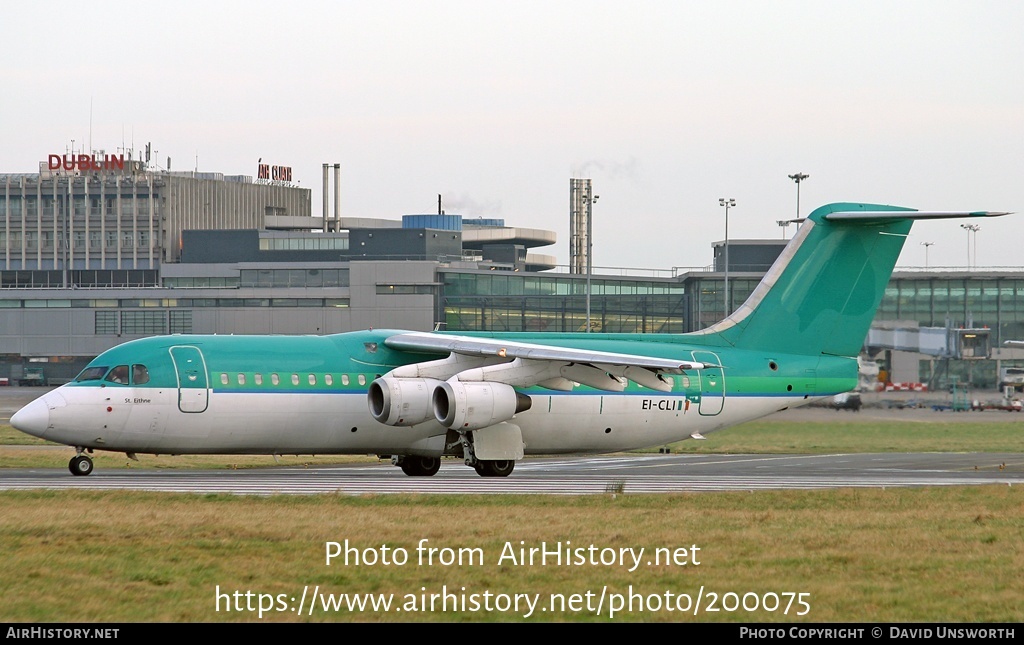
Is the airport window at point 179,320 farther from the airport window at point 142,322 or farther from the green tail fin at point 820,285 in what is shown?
the green tail fin at point 820,285

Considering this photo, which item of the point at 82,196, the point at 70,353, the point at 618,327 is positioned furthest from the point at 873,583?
the point at 82,196

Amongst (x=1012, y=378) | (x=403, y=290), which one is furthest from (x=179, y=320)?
(x=1012, y=378)

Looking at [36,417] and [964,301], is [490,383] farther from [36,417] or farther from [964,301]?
[964,301]

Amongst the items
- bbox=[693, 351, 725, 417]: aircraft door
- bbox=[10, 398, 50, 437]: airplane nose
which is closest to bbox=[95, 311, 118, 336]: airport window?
bbox=[10, 398, 50, 437]: airplane nose

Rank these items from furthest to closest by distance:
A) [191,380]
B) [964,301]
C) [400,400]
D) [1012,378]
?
[964,301], [1012,378], [191,380], [400,400]

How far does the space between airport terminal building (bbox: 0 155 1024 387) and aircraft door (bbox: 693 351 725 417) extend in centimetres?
4243

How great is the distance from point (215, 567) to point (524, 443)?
16.0 meters

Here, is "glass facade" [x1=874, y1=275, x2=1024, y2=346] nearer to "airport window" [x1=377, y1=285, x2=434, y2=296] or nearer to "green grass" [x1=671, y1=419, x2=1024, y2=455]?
"green grass" [x1=671, y1=419, x2=1024, y2=455]

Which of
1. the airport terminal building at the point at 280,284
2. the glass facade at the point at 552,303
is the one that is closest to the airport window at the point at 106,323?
the airport terminal building at the point at 280,284

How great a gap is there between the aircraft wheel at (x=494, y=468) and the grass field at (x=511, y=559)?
5.46 meters

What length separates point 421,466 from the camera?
31812mm

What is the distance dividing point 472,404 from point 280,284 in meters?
72.0

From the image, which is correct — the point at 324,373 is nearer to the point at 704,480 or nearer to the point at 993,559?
the point at 704,480

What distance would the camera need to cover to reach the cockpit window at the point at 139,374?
94.2ft
